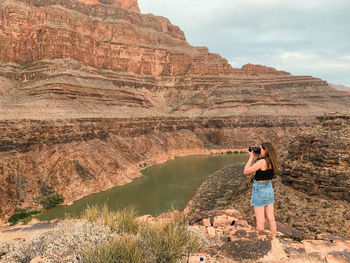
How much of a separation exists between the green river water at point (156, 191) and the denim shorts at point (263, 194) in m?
10.7

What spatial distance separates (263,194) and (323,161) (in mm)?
9923

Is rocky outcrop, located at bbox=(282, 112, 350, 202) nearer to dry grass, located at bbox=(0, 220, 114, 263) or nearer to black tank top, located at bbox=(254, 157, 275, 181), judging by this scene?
black tank top, located at bbox=(254, 157, 275, 181)

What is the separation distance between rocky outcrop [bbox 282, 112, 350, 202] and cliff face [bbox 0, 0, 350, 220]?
22.6 meters

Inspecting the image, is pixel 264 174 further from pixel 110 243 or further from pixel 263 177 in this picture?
pixel 110 243

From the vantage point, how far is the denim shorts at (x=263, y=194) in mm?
5898

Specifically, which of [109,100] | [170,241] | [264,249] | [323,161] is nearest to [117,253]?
[170,241]

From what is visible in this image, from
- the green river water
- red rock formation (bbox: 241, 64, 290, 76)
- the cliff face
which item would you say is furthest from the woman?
red rock formation (bbox: 241, 64, 290, 76)

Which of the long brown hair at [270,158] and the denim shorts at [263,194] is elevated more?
the long brown hair at [270,158]

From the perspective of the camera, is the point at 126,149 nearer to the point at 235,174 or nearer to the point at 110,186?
the point at 110,186

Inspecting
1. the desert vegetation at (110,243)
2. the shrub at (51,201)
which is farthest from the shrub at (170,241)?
the shrub at (51,201)

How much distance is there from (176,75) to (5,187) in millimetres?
85010

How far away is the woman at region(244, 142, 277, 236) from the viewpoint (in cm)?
571

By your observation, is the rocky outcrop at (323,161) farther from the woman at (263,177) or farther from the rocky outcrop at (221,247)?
the woman at (263,177)

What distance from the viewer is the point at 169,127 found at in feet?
198
